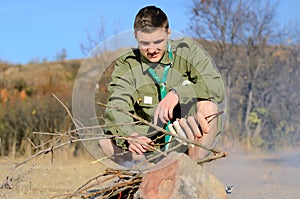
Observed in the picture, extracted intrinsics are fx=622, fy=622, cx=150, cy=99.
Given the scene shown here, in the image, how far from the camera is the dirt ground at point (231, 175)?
6.51m

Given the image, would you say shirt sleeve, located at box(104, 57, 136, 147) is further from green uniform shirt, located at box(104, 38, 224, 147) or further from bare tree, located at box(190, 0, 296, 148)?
bare tree, located at box(190, 0, 296, 148)

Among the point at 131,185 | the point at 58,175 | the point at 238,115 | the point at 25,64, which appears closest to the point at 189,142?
the point at 131,185

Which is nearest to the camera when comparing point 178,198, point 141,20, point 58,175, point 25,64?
point 178,198

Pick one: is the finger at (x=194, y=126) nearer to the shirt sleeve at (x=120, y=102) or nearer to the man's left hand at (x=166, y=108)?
the man's left hand at (x=166, y=108)

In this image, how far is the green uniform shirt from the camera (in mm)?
3752

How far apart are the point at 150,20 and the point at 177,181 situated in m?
1.07

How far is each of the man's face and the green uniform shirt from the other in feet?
0.28

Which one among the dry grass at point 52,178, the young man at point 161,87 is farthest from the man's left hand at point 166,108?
the dry grass at point 52,178

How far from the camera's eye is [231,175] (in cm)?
920

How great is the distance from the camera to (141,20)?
3.79 metres

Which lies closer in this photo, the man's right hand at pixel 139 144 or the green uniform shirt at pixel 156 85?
the man's right hand at pixel 139 144

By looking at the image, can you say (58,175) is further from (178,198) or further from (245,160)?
(178,198)

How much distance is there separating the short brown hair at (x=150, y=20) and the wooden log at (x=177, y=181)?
83cm

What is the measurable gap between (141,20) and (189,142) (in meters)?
0.90
